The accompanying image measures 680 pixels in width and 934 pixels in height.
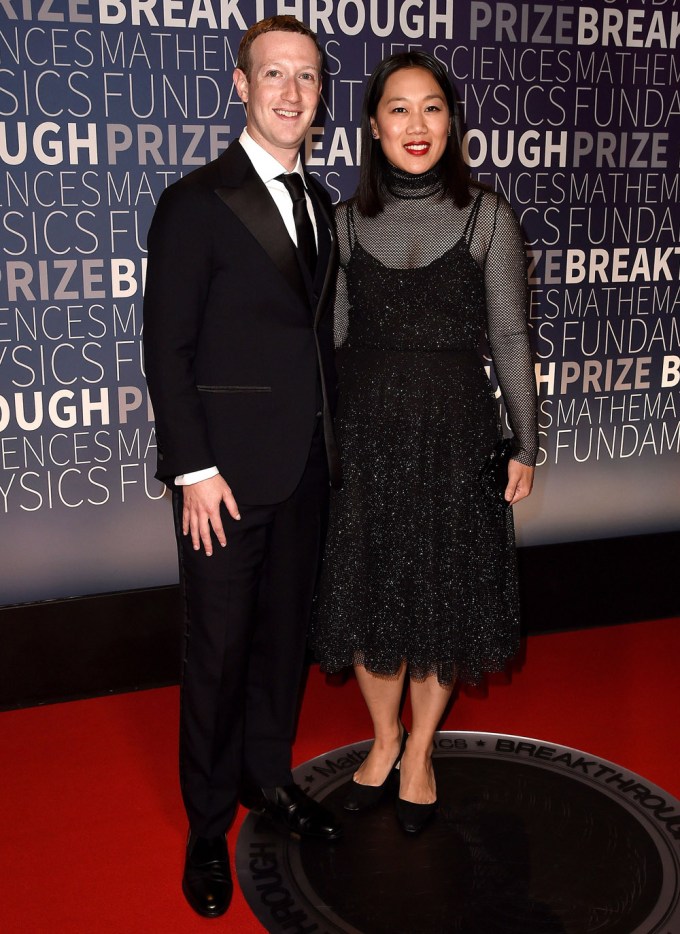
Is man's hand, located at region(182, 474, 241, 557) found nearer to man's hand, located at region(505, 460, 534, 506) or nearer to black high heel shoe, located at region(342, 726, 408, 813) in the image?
man's hand, located at region(505, 460, 534, 506)

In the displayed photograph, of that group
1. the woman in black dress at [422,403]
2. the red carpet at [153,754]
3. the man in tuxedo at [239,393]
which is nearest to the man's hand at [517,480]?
the woman in black dress at [422,403]

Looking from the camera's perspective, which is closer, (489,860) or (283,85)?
(283,85)

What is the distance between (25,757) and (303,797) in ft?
2.81

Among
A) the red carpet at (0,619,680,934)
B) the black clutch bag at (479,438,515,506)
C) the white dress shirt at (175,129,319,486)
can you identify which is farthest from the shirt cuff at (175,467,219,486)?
the red carpet at (0,619,680,934)

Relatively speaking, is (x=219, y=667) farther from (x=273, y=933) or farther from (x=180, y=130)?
(x=180, y=130)

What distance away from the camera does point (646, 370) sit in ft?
12.1

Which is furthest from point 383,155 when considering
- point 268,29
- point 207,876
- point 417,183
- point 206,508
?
point 207,876

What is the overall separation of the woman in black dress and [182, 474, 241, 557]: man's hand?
347mm

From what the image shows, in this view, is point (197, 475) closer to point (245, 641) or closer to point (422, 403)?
point (245, 641)

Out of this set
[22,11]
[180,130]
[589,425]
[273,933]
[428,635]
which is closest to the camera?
[273,933]

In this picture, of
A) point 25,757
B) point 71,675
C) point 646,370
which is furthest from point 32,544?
point 646,370

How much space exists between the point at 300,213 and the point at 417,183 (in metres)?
0.31

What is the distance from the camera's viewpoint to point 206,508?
6.77ft

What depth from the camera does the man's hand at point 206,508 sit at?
2057 millimetres
